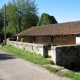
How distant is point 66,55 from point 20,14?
32929 millimetres

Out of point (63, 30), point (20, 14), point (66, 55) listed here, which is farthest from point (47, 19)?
point (66, 55)

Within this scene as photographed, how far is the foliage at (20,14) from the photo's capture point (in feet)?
147

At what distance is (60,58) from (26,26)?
33.5 metres

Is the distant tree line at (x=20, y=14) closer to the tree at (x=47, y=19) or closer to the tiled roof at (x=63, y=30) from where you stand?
the tree at (x=47, y=19)

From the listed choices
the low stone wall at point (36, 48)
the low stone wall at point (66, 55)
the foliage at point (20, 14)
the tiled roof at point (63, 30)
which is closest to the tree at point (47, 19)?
the foliage at point (20, 14)

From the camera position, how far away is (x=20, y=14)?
44969 millimetres

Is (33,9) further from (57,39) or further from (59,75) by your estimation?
(59,75)

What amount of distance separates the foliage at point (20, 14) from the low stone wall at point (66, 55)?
1247 inches

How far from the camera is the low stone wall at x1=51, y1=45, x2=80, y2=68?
12.8 meters

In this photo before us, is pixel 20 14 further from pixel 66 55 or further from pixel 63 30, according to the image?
pixel 66 55

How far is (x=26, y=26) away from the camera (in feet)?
150

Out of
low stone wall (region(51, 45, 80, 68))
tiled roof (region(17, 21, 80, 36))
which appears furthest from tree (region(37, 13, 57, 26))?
low stone wall (region(51, 45, 80, 68))

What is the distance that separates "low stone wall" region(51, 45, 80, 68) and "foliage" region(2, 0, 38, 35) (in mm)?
31665

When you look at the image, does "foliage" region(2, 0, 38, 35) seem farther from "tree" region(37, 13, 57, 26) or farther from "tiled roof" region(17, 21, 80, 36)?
"tiled roof" region(17, 21, 80, 36)
